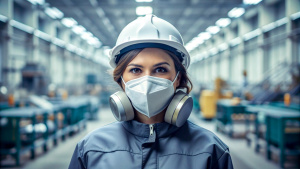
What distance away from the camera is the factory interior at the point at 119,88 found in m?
4.16

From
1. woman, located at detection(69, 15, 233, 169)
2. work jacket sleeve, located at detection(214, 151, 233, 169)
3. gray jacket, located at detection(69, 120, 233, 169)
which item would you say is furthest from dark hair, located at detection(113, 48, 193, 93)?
work jacket sleeve, located at detection(214, 151, 233, 169)

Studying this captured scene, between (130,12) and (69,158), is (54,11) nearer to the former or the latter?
(130,12)

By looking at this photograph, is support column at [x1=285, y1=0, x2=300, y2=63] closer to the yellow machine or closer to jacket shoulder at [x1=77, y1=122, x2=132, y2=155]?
the yellow machine

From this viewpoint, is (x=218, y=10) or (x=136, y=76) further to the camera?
(x=218, y=10)

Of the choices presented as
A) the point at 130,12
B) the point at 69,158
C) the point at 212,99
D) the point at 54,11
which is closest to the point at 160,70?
the point at 130,12

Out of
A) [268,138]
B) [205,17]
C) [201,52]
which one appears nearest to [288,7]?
[205,17]

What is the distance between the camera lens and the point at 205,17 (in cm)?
603

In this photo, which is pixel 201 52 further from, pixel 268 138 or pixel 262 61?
pixel 268 138

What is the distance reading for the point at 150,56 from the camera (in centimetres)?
111

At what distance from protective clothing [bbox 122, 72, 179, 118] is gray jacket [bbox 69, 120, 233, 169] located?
100 mm

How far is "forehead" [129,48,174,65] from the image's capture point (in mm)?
1105

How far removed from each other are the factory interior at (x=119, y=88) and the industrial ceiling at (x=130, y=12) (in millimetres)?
26

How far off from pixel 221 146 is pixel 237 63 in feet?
50.4

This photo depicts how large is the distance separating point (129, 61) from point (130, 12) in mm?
3317
